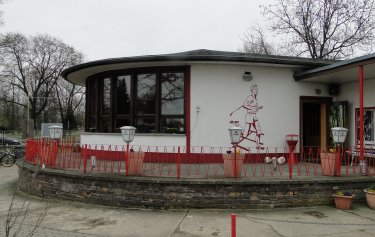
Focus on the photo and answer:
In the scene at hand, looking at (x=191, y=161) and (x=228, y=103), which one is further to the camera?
(x=228, y=103)

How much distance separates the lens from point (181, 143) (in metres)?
12.5

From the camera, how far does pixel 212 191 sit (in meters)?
8.38

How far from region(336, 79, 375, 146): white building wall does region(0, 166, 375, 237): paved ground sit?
16.7 feet

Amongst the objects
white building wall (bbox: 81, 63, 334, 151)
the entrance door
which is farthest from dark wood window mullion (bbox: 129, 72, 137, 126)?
the entrance door

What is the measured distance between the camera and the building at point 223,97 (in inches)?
491

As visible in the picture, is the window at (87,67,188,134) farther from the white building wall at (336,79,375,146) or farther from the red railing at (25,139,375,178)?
the white building wall at (336,79,375,146)

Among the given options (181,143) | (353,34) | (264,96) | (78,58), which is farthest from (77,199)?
(78,58)

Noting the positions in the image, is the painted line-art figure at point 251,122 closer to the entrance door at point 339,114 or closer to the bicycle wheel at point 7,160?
the entrance door at point 339,114

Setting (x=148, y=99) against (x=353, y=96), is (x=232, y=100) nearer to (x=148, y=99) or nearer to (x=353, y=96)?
(x=148, y=99)

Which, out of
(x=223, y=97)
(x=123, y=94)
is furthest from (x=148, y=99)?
(x=223, y=97)

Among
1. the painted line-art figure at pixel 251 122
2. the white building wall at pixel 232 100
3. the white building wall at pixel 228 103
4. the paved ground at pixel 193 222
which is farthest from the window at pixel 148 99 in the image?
the paved ground at pixel 193 222

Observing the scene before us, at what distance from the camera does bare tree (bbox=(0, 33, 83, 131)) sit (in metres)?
46.5

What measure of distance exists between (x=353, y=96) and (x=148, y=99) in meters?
7.25

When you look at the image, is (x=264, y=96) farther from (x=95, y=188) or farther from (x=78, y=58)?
(x=78, y=58)
